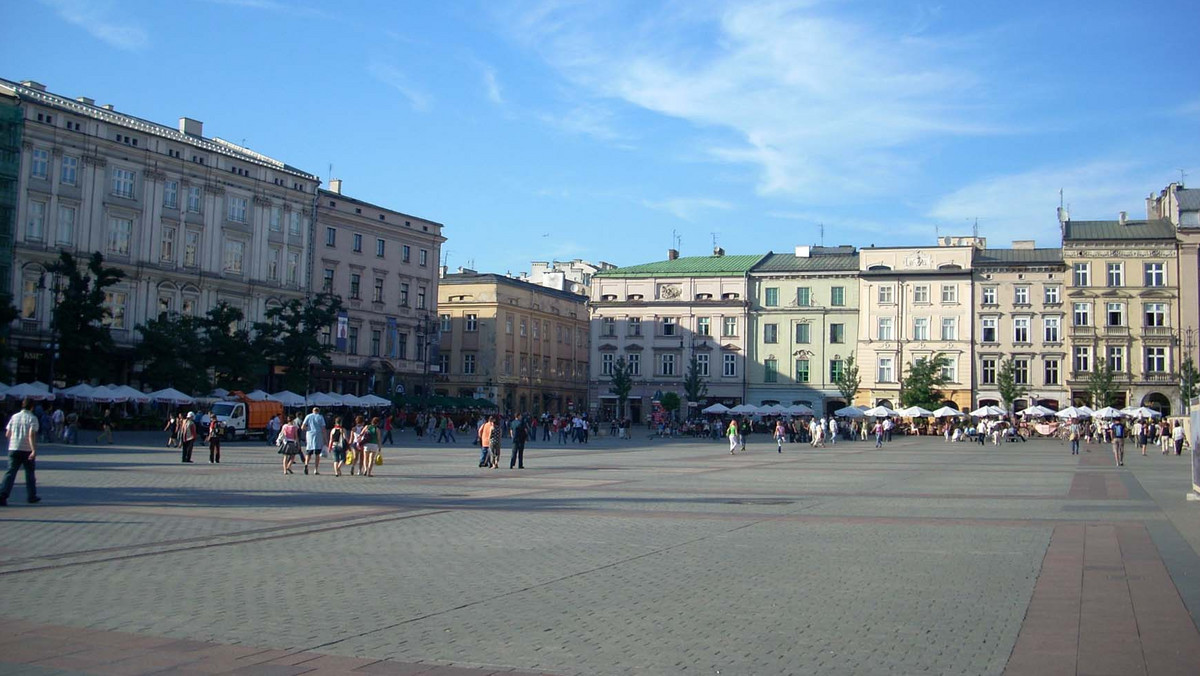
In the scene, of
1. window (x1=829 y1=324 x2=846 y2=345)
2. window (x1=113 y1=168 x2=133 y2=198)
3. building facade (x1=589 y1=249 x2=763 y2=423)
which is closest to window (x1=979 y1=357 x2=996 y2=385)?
window (x1=829 y1=324 x2=846 y2=345)

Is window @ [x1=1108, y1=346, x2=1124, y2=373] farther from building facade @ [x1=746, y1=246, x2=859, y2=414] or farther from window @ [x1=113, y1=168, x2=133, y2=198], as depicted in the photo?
window @ [x1=113, y1=168, x2=133, y2=198]

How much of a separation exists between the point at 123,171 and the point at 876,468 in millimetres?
44675

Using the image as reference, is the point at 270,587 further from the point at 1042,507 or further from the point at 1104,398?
the point at 1104,398

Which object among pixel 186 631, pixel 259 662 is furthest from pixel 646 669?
pixel 186 631

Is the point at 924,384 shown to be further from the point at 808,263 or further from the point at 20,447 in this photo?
the point at 20,447

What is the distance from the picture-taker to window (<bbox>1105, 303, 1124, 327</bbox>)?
7700 centimetres

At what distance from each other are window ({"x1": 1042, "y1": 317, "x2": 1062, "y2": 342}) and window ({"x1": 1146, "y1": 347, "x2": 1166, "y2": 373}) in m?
6.13

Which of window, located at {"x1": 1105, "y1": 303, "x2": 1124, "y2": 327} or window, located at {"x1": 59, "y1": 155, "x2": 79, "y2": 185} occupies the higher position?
window, located at {"x1": 59, "y1": 155, "x2": 79, "y2": 185}

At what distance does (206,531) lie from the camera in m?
14.5

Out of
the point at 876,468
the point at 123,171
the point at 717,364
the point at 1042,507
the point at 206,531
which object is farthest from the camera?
the point at 717,364

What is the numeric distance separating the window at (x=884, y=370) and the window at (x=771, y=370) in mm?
8302

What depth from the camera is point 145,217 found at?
58.8m

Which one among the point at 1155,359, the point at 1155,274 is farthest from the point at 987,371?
the point at 1155,274

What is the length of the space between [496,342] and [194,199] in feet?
101
